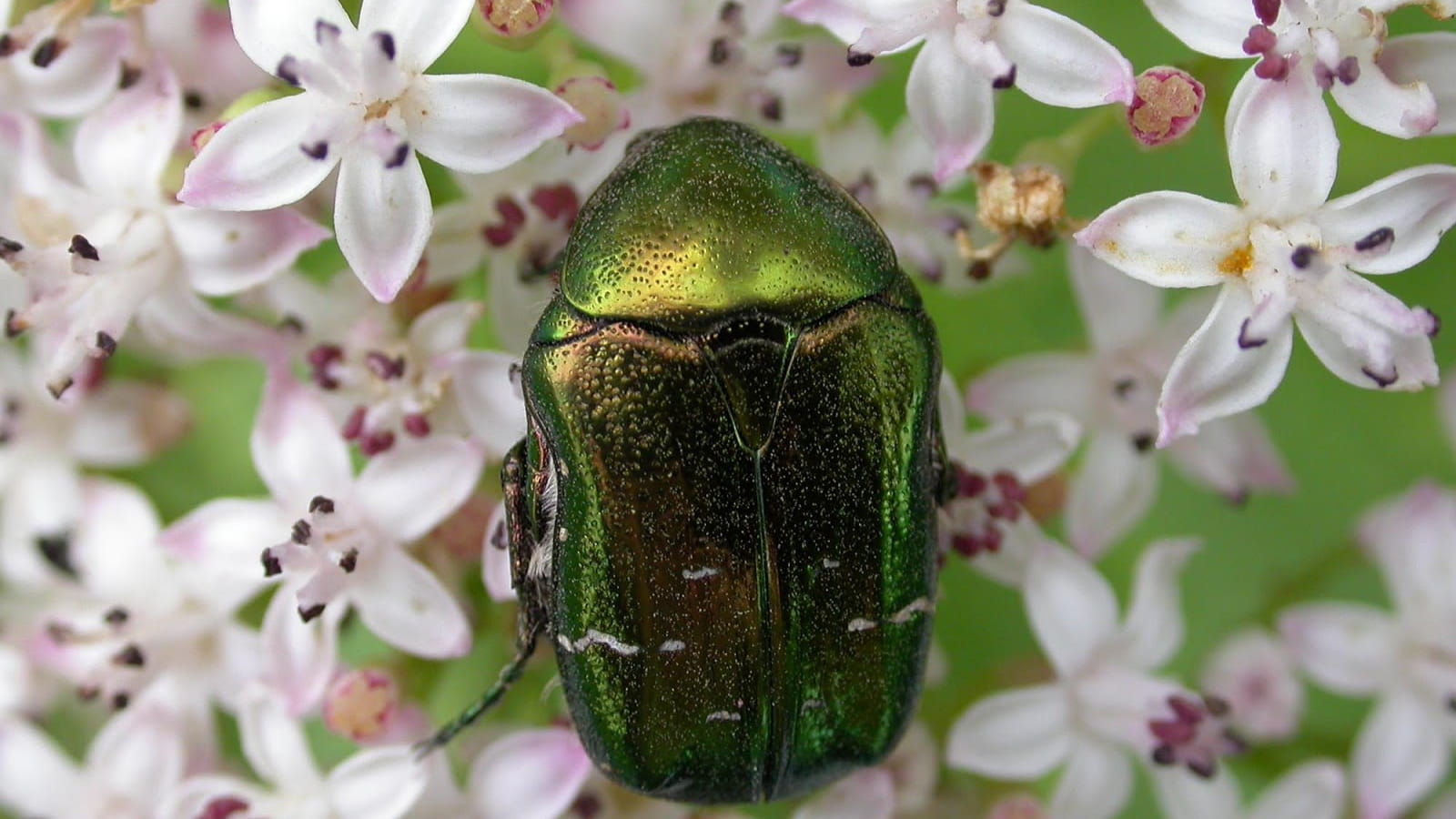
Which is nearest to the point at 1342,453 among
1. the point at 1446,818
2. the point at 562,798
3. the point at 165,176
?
the point at 1446,818

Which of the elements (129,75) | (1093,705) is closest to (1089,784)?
(1093,705)

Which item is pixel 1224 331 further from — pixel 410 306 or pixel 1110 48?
pixel 410 306

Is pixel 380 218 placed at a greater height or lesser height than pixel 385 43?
lesser

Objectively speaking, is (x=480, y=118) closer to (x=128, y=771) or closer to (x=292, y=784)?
(x=292, y=784)

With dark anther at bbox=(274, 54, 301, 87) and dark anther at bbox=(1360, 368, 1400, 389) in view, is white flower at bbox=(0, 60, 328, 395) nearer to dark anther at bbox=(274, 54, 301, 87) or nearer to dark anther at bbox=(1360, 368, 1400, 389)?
dark anther at bbox=(274, 54, 301, 87)

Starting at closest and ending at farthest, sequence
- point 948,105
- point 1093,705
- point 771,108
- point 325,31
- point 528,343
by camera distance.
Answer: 1. point 325,31
2. point 948,105
3. point 528,343
4. point 771,108
5. point 1093,705

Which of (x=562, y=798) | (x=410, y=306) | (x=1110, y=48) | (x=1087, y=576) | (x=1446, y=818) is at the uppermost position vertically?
→ (x=1110, y=48)

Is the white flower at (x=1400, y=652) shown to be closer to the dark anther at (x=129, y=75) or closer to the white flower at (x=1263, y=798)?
the white flower at (x=1263, y=798)
